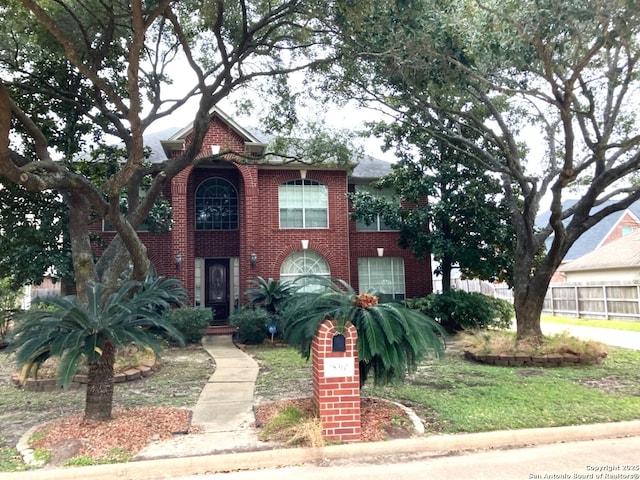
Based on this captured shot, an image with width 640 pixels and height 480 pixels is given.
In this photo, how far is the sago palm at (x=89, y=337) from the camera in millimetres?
5633

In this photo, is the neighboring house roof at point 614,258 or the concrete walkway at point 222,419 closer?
the concrete walkway at point 222,419

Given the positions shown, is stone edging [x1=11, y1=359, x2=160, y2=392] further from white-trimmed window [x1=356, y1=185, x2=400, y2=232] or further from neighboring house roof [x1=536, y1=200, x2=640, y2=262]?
neighboring house roof [x1=536, y1=200, x2=640, y2=262]

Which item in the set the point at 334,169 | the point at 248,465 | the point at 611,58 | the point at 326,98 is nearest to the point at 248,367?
the point at 248,465

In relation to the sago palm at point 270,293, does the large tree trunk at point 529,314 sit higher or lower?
lower

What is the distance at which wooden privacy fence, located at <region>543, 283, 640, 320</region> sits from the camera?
1933 cm

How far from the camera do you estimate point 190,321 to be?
45.2ft

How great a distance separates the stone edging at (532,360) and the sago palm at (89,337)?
22.6 feet

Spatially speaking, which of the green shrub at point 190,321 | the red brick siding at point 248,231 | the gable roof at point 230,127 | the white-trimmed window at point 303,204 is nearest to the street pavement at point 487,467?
the green shrub at point 190,321

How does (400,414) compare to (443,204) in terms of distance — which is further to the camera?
(443,204)

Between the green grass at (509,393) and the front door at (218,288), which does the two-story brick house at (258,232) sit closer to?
the front door at (218,288)

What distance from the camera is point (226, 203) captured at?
17.7 metres

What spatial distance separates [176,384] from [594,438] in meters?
6.53

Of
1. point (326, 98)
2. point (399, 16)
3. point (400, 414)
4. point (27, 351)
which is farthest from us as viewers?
point (326, 98)

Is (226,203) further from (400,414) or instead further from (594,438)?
(594,438)
